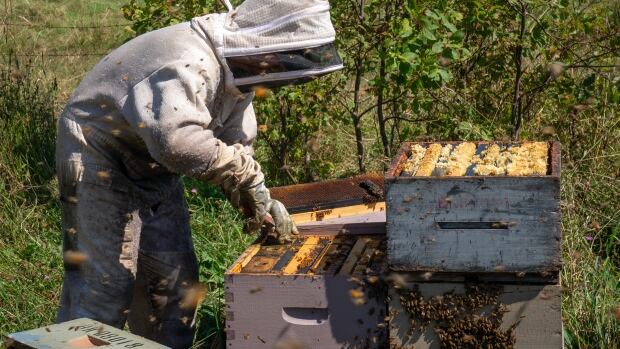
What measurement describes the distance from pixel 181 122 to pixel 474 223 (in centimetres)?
108

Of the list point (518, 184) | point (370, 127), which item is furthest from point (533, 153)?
point (370, 127)

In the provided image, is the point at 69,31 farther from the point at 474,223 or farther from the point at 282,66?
the point at 474,223

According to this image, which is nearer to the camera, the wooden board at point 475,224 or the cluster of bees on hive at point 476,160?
the wooden board at point 475,224

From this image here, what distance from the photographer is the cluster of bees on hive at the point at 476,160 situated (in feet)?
9.80

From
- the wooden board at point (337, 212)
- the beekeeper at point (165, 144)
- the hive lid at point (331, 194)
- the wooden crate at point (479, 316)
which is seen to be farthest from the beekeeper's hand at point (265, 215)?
the wooden crate at point (479, 316)

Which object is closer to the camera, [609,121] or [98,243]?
[98,243]

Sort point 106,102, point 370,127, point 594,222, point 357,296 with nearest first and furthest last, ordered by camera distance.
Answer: point 357,296 → point 106,102 → point 594,222 → point 370,127

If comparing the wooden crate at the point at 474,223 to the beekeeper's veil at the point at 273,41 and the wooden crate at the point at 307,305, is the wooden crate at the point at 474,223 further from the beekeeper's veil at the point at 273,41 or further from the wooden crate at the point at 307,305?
the beekeeper's veil at the point at 273,41

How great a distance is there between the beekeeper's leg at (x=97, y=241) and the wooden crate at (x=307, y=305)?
535 mm

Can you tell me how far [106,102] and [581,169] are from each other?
3213mm

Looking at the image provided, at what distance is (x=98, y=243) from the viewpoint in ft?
11.0

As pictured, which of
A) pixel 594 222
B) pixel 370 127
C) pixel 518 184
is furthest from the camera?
pixel 370 127

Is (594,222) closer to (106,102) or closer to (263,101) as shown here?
(263,101)

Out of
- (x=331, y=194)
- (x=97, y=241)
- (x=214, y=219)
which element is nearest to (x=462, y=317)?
(x=331, y=194)
